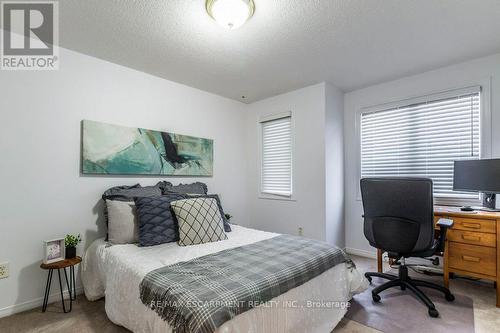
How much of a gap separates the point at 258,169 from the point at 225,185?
616mm

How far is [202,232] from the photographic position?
2.21 m

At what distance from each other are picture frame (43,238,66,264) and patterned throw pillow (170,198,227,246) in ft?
3.26

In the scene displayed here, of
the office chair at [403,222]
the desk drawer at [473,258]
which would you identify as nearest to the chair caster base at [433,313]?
the office chair at [403,222]

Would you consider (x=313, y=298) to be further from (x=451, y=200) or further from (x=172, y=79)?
(x=172, y=79)

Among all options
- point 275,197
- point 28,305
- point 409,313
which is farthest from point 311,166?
point 28,305

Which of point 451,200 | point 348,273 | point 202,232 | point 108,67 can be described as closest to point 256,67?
point 108,67

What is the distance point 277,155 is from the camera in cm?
391

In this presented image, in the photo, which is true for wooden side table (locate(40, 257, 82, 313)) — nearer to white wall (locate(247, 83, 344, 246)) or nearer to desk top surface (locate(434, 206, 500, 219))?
white wall (locate(247, 83, 344, 246))

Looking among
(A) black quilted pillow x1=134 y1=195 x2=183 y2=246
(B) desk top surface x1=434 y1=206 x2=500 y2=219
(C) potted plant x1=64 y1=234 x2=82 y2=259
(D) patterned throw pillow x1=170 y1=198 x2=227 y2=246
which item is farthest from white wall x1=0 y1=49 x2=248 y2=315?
(B) desk top surface x1=434 y1=206 x2=500 y2=219

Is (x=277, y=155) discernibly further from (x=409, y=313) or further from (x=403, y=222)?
(x=409, y=313)

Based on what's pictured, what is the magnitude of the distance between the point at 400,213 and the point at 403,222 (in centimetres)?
8

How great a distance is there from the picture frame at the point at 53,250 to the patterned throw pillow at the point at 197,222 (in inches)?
39.1

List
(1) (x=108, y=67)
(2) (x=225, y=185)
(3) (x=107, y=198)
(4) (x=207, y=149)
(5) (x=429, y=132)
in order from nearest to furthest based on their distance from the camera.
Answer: (3) (x=107, y=198) < (1) (x=108, y=67) < (5) (x=429, y=132) < (4) (x=207, y=149) < (2) (x=225, y=185)

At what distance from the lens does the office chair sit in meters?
2.02
